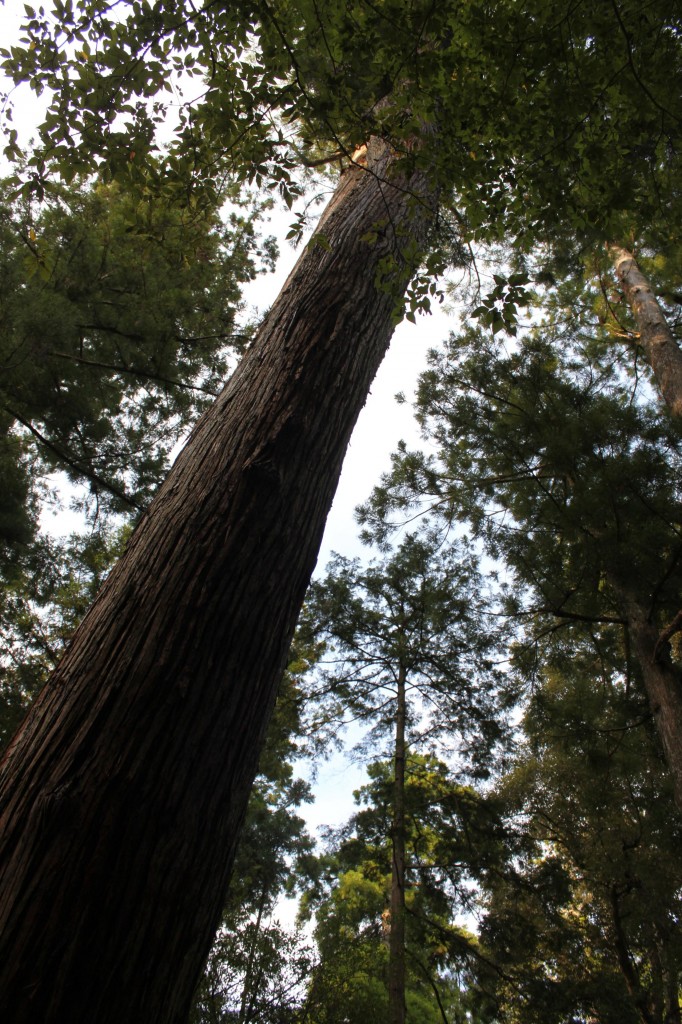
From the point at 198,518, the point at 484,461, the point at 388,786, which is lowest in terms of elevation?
the point at 198,518

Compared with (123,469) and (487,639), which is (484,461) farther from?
(123,469)

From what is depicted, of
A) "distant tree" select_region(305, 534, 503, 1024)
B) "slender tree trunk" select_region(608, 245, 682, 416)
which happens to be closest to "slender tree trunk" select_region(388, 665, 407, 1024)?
"distant tree" select_region(305, 534, 503, 1024)

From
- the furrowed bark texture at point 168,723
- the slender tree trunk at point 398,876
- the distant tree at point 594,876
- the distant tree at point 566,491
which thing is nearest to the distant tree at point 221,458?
the furrowed bark texture at point 168,723

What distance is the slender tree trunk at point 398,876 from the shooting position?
6578 mm

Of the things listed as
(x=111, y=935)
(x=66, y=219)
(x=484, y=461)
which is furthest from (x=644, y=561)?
(x=66, y=219)

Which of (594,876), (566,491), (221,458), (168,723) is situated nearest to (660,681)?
(566,491)

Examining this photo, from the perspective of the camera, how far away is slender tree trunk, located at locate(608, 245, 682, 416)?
6512 mm

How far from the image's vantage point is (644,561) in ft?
16.2

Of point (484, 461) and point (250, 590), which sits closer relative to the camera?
point (250, 590)

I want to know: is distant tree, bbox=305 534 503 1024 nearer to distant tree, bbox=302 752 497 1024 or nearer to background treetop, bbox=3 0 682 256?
distant tree, bbox=302 752 497 1024

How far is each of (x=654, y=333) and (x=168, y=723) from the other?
8.43m

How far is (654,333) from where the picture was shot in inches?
296

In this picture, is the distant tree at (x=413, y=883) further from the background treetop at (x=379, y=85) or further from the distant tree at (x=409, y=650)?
the background treetop at (x=379, y=85)

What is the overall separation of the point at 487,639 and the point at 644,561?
2664 millimetres
